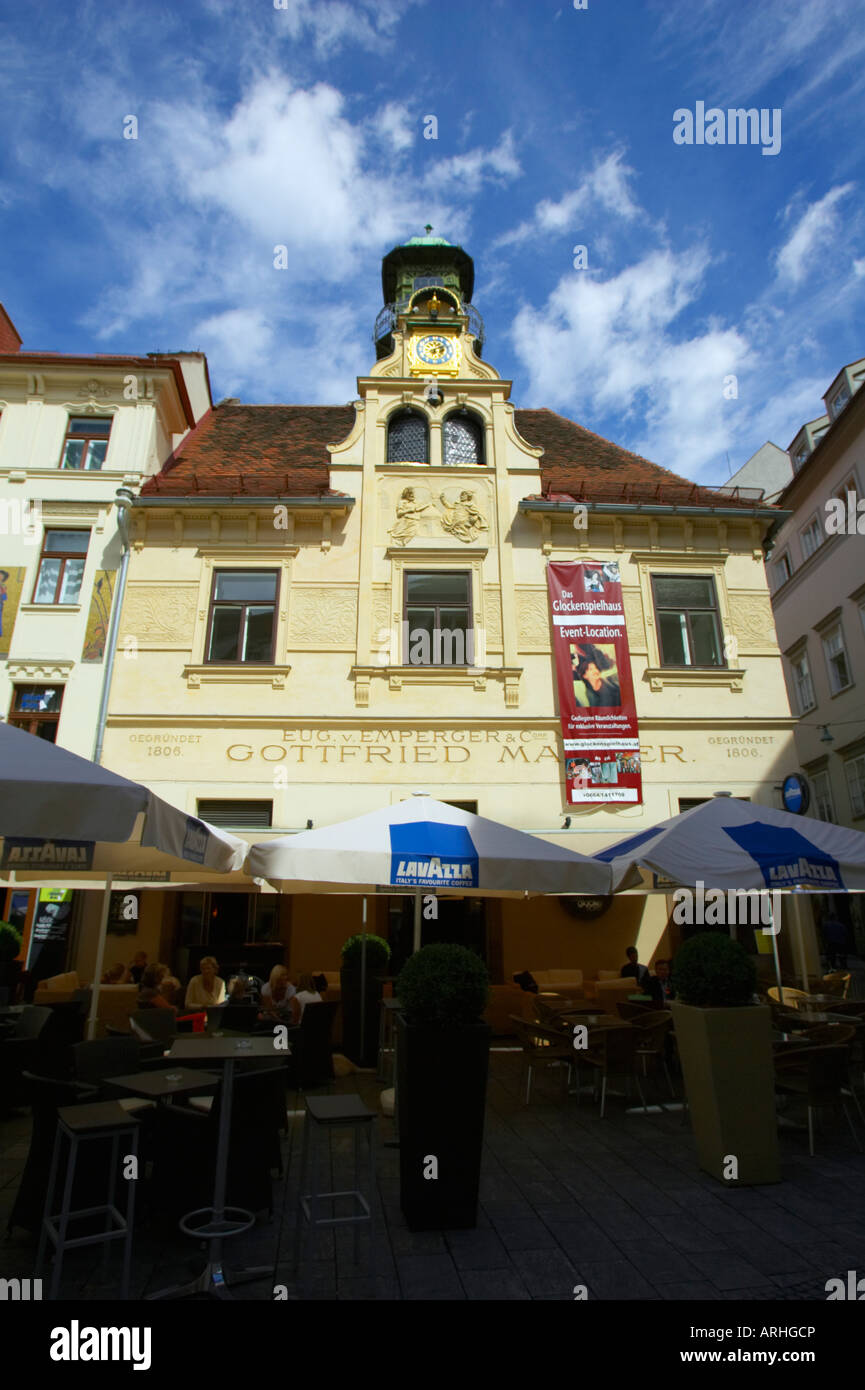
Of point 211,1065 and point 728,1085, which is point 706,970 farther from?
point 211,1065

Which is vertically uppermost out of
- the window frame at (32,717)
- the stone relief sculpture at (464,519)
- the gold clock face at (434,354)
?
Result: the gold clock face at (434,354)

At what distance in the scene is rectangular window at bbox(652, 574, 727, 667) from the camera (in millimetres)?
14492

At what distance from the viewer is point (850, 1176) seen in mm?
5664

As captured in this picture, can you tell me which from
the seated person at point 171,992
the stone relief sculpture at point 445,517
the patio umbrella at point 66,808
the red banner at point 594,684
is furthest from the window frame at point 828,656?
the patio umbrella at point 66,808

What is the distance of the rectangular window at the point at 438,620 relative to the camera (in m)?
14.1

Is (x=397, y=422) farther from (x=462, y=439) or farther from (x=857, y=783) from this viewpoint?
(x=857, y=783)

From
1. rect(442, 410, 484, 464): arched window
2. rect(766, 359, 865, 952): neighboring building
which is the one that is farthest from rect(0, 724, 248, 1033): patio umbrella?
Answer: rect(766, 359, 865, 952): neighboring building

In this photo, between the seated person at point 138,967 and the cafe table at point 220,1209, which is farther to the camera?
the seated person at point 138,967

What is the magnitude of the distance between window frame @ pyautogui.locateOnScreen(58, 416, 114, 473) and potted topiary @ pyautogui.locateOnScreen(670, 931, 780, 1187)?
14.3 m

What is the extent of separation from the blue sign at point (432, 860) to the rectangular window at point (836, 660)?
1962 centimetres

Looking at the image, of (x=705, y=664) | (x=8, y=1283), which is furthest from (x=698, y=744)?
(x=8, y=1283)

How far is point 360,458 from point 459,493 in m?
2.20

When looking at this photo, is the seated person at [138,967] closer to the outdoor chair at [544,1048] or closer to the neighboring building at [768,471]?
the outdoor chair at [544,1048]

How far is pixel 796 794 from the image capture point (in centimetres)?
1293
